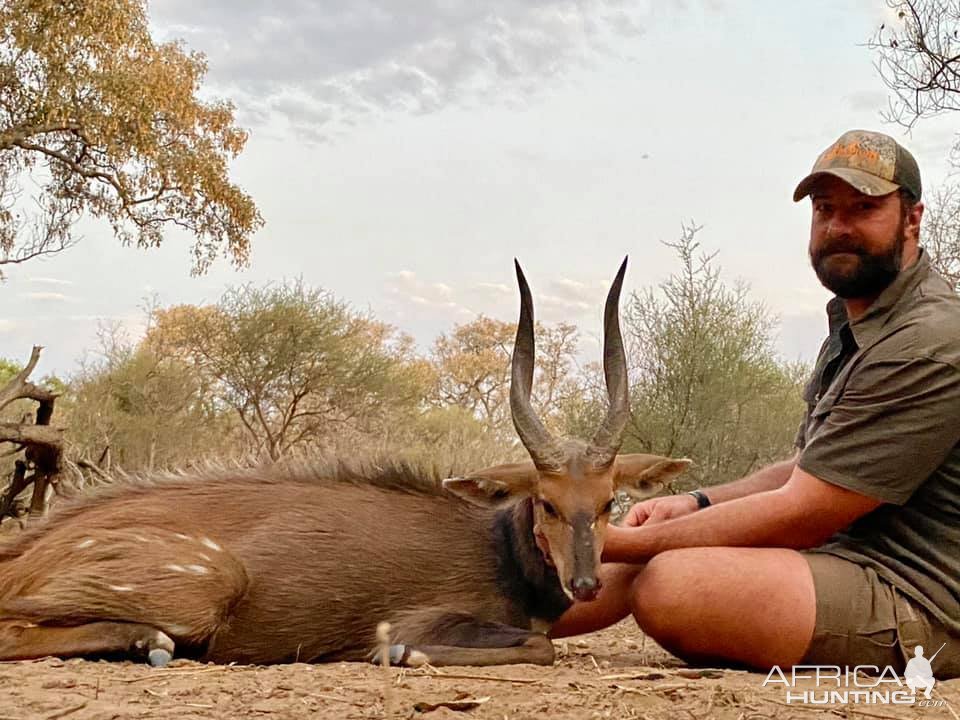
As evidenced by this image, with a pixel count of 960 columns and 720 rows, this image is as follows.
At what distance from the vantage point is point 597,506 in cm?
491

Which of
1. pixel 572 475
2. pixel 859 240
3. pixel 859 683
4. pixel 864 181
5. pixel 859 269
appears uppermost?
pixel 864 181

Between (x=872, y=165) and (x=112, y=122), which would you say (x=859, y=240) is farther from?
(x=112, y=122)

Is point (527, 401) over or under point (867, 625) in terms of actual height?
over

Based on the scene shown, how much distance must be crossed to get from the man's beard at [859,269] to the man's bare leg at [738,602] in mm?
1096

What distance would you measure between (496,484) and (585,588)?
0.83 metres

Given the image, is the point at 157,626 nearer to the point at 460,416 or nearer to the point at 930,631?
the point at 930,631

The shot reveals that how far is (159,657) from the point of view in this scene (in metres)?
4.49

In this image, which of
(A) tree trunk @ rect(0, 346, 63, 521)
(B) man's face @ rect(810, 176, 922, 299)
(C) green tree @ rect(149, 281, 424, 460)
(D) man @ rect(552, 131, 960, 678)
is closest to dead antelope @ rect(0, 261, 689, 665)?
(D) man @ rect(552, 131, 960, 678)

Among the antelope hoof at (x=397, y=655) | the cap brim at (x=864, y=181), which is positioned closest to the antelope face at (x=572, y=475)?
the antelope hoof at (x=397, y=655)

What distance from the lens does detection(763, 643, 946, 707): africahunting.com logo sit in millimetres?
3682

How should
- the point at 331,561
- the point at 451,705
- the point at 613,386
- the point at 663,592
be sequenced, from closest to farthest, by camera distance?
the point at 451,705 → the point at 663,592 → the point at 331,561 → the point at 613,386

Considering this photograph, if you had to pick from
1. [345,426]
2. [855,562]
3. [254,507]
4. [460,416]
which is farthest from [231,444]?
[855,562]

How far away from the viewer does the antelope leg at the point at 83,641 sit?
15.0ft

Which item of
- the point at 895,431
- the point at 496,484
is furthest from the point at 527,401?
the point at 895,431
